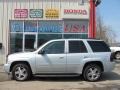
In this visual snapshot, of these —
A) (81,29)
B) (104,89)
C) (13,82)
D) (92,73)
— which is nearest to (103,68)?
(92,73)

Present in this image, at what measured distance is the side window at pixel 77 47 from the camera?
1552 cm

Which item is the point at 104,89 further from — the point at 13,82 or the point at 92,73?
the point at 13,82

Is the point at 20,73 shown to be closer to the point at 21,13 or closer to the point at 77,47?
the point at 77,47

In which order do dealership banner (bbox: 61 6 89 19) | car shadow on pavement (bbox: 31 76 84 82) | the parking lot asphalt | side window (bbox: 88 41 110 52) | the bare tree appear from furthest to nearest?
the bare tree → dealership banner (bbox: 61 6 89 19) → car shadow on pavement (bbox: 31 76 84 82) → side window (bbox: 88 41 110 52) → the parking lot asphalt

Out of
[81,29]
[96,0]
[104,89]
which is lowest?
[104,89]

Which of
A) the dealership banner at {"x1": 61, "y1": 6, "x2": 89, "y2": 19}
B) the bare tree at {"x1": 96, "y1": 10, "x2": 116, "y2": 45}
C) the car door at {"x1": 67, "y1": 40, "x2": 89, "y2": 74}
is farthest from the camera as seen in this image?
the bare tree at {"x1": 96, "y1": 10, "x2": 116, "y2": 45}

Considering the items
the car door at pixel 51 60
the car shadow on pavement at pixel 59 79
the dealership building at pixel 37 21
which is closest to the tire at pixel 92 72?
→ the car shadow on pavement at pixel 59 79

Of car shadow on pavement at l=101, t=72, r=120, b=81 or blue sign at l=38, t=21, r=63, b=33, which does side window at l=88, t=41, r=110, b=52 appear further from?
blue sign at l=38, t=21, r=63, b=33

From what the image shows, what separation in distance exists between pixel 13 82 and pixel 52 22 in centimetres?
1123

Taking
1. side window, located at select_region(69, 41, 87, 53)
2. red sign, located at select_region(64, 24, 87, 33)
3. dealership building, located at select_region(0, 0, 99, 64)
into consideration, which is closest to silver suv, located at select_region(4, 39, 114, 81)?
side window, located at select_region(69, 41, 87, 53)

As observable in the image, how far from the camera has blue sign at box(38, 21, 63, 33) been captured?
2552 centimetres

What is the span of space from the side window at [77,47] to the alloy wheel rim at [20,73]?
218 centimetres

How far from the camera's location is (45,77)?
16.5 meters

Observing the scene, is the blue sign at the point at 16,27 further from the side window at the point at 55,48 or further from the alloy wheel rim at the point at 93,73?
the alloy wheel rim at the point at 93,73
